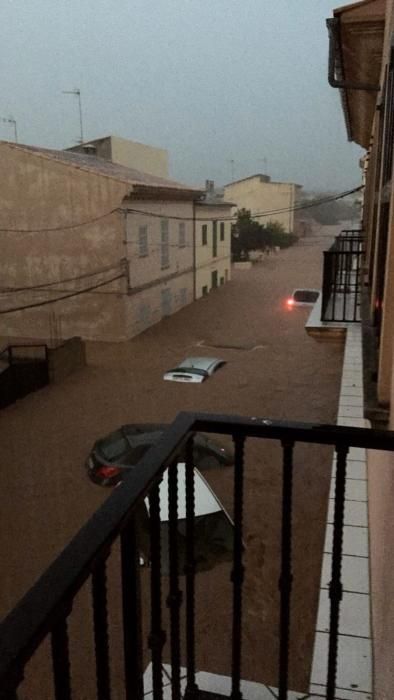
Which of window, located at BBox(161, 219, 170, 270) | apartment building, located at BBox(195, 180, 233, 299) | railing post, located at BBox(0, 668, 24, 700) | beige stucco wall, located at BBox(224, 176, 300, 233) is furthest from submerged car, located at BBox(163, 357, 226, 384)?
beige stucco wall, located at BBox(224, 176, 300, 233)

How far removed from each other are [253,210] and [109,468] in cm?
4408

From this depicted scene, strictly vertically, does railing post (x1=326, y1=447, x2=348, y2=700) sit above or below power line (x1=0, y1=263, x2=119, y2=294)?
above

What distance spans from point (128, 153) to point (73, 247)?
1559 centimetres

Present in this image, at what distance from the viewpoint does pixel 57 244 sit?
1927 centimetres

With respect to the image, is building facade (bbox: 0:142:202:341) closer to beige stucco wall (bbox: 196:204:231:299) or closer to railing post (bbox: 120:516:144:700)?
beige stucco wall (bbox: 196:204:231:299)

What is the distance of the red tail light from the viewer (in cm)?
890

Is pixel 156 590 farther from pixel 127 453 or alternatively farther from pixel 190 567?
pixel 127 453

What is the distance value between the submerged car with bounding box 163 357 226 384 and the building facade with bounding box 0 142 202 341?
13.7ft

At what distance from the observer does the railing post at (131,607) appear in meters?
1.12

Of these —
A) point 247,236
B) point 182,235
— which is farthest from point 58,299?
point 247,236

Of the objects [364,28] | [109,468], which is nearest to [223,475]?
[109,468]

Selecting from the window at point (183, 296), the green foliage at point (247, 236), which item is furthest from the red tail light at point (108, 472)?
the green foliage at point (247, 236)

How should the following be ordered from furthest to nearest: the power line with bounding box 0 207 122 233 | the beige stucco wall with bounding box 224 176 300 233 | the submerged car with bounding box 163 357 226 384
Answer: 1. the beige stucco wall with bounding box 224 176 300 233
2. the power line with bounding box 0 207 122 233
3. the submerged car with bounding box 163 357 226 384

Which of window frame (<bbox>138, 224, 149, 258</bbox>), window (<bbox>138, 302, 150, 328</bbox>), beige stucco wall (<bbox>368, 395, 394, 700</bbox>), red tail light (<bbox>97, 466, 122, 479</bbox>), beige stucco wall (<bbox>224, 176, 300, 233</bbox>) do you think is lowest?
red tail light (<bbox>97, 466, 122, 479</bbox>)
